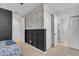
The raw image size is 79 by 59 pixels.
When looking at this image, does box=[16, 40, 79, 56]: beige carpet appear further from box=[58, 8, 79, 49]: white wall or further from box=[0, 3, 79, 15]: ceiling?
box=[0, 3, 79, 15]: ceiling

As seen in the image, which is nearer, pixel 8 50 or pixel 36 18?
pixel 8 50

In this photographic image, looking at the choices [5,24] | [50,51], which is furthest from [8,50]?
[50,51]

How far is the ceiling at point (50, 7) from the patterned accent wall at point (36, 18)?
0.07 meters

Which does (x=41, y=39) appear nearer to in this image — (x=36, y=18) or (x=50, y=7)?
(x=36, y=18)

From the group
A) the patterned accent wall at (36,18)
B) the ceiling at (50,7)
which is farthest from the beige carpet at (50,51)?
the ceiling at (50,7)

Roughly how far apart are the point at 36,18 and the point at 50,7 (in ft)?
0.91

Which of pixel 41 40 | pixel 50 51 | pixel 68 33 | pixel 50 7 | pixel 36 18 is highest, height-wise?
pixel 50 7

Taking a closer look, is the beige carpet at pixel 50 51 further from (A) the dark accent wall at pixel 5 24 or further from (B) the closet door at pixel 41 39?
(A) the dark accent wall at pixel 5 24

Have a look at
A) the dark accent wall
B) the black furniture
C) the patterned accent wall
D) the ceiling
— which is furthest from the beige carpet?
the ceiling

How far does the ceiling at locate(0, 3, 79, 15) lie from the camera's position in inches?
47.7

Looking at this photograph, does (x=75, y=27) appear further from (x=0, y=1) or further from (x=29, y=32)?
(x=0, y=1)

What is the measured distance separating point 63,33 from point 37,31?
1.38 ft

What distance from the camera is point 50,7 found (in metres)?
1.27

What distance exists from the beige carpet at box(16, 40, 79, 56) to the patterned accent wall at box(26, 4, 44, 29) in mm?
327
